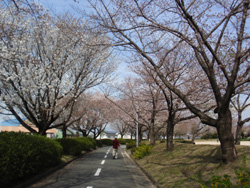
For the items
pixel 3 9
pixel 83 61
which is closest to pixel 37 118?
pixel 83 61

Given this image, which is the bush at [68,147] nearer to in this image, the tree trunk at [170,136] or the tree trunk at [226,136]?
the tree trunk at [170,136]

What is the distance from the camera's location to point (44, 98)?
47.1 ft

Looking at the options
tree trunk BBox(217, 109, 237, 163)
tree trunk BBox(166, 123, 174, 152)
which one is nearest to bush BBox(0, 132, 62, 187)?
tree trunk BBox(217, 109, 237, 163)

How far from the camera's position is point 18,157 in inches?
266

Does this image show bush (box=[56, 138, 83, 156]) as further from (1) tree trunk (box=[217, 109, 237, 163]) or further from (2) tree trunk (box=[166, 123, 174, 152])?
(1) tree trunk (box=[217, 109, 237, 163])

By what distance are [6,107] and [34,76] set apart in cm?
313

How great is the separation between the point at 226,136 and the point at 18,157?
6.50 meters

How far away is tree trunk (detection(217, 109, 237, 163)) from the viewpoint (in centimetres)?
654

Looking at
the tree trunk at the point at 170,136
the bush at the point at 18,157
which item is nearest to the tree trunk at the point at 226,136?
the bush at the point at 18,157

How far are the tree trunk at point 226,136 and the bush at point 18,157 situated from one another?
20.7 feet

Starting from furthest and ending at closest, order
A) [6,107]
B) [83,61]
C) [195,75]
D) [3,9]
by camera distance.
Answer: [83,61]
[6,107]
[195,75]
[3,9]

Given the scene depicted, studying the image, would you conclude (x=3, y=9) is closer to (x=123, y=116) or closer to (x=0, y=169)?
(x=0, y=169)

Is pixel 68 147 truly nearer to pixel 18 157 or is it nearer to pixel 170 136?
pixel 170 136

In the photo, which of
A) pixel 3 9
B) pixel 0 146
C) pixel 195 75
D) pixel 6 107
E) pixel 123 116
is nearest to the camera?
pixel 0 146
